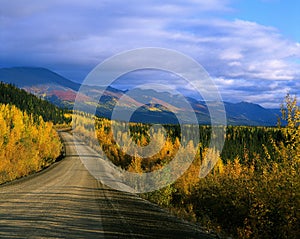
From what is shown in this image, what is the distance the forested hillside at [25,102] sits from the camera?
126588 millimetres

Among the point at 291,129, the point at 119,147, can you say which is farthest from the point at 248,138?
the point at 291,129

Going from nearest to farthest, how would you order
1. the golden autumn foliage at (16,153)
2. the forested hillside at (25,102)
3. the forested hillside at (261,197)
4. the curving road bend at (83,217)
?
the forested hillside at (261,197)
the curving road bend at (83,217)
the golden autumn foliage at (16,153)
the forested hillside at (25,102)

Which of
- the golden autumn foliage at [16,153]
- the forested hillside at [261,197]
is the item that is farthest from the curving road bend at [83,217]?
the golden autumn foliage at [16,153]

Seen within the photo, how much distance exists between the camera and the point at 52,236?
973 cm

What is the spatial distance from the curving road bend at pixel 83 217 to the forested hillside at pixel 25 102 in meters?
106

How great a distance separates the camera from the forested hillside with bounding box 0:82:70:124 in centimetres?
12659

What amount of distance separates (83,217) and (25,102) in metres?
129

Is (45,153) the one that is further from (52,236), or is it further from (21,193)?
(52,236)

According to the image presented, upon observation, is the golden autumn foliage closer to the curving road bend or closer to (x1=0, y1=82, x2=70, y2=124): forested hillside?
the curving road bend

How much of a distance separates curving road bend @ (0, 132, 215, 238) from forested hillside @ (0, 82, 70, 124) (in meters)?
106

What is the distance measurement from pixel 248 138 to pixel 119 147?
94675 millimetres

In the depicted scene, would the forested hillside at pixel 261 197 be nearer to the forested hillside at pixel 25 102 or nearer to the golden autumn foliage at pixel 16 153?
the golden autumn foliage at pixel 16 153

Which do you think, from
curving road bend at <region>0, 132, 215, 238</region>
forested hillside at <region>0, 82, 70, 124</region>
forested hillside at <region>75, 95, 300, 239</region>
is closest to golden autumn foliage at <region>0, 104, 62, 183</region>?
curving road bend at <region>0, 132, 215, 238</region>

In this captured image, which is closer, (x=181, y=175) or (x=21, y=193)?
(x=21, y=193)
